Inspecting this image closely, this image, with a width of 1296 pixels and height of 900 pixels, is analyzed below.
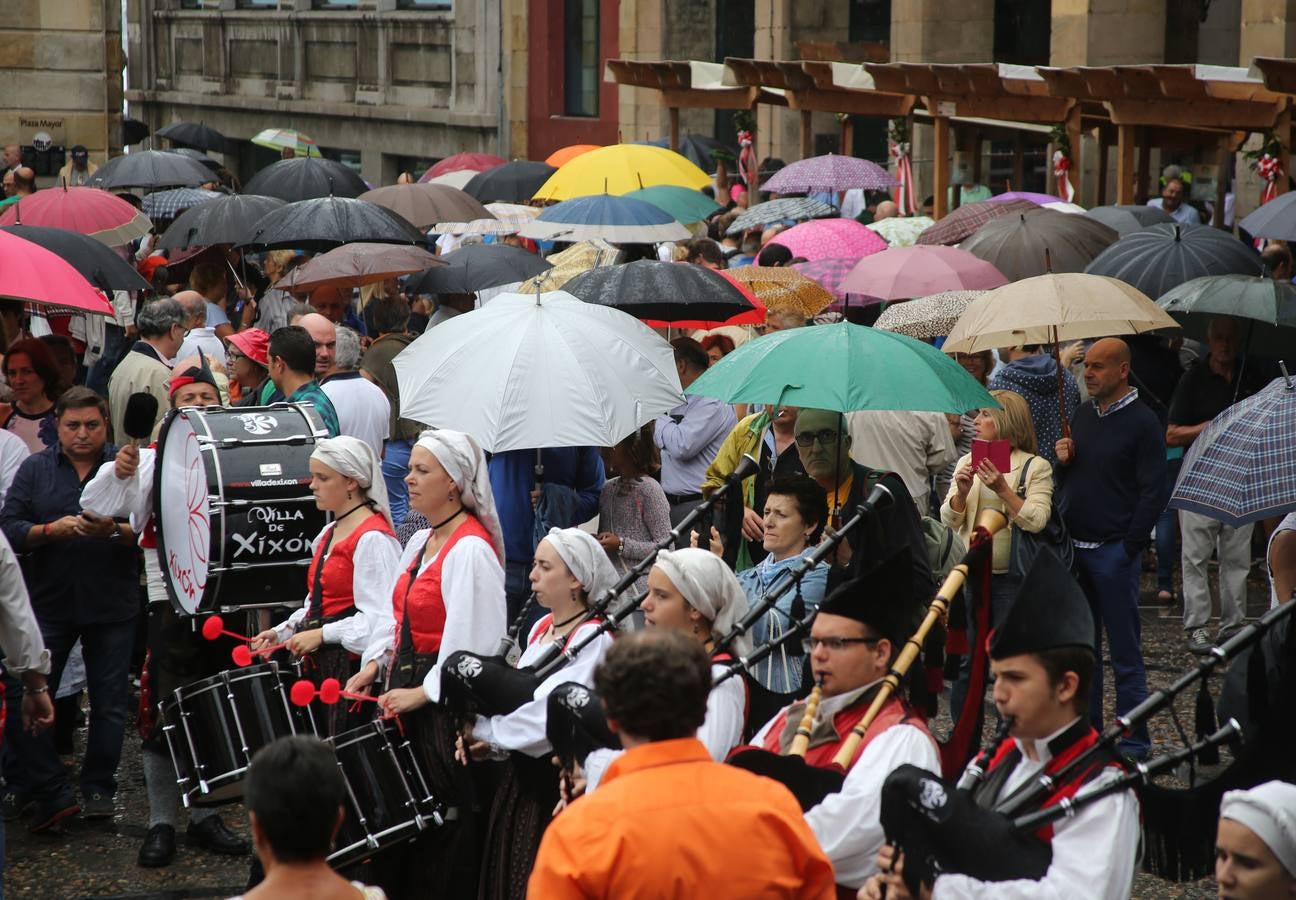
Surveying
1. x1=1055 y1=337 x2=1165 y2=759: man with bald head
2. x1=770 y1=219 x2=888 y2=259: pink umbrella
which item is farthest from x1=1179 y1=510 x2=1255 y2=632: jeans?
x1=770 y1=219 x2=888 y2=259: pink umbrella

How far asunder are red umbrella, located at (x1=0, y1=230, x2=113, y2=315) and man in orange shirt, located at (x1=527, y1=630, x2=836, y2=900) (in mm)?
5761

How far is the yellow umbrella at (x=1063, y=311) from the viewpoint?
8195mm

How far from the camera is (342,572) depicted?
656cm

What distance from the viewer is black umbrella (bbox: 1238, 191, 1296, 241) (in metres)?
10.8

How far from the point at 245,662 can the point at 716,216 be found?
1444 cm

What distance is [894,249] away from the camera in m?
11.5

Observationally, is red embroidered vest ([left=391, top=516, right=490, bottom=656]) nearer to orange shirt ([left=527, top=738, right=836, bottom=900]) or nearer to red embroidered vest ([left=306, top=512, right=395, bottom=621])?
red embroidered vest ([left=306, top=512, right=395, bottom=621])

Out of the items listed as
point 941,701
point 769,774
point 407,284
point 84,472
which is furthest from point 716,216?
point 769,774

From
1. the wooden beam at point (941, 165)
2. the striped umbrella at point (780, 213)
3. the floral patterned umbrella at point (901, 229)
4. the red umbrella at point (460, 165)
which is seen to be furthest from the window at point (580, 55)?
the floral patterned umbrella at point (901, 229)

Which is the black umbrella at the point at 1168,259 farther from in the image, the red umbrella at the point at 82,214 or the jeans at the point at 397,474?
the red umbrella at the point at 82,214

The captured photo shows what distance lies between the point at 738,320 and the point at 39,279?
3.96m

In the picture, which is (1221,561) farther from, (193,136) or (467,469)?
(193,136)

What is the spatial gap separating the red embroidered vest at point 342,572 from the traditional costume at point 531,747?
3.27 feet

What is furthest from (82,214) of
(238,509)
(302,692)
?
(302,692)
